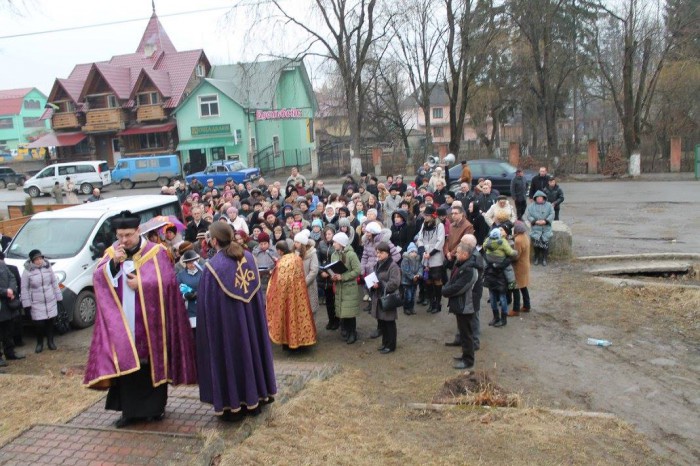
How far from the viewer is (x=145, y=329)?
4996 millimetres

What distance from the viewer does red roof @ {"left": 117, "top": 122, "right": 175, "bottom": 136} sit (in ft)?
141

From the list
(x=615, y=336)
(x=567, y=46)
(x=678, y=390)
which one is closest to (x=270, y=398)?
(x=678, y=390)

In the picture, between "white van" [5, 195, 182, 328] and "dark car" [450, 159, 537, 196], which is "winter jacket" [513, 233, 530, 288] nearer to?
"white van" [5, 195, 182, 328]

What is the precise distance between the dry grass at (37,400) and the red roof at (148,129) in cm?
3756

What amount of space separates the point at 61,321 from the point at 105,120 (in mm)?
37371

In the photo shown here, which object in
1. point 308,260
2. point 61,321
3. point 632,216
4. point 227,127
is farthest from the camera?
point 227,127

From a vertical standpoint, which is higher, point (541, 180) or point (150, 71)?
point (150, 71)

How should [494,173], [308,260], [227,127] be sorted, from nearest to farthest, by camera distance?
1. [308,260]
2. [494,173]
3. [227,127]

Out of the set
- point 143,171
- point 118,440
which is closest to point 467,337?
point 118,440

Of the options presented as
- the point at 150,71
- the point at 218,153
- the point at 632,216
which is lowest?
the point at 632,216

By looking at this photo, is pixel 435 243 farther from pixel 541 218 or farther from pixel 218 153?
pixel 218 153

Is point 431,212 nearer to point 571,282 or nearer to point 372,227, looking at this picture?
point 372,227

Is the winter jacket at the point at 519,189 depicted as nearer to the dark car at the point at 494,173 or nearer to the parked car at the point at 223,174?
the dark car at the point at 494,173

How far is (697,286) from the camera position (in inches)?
416
